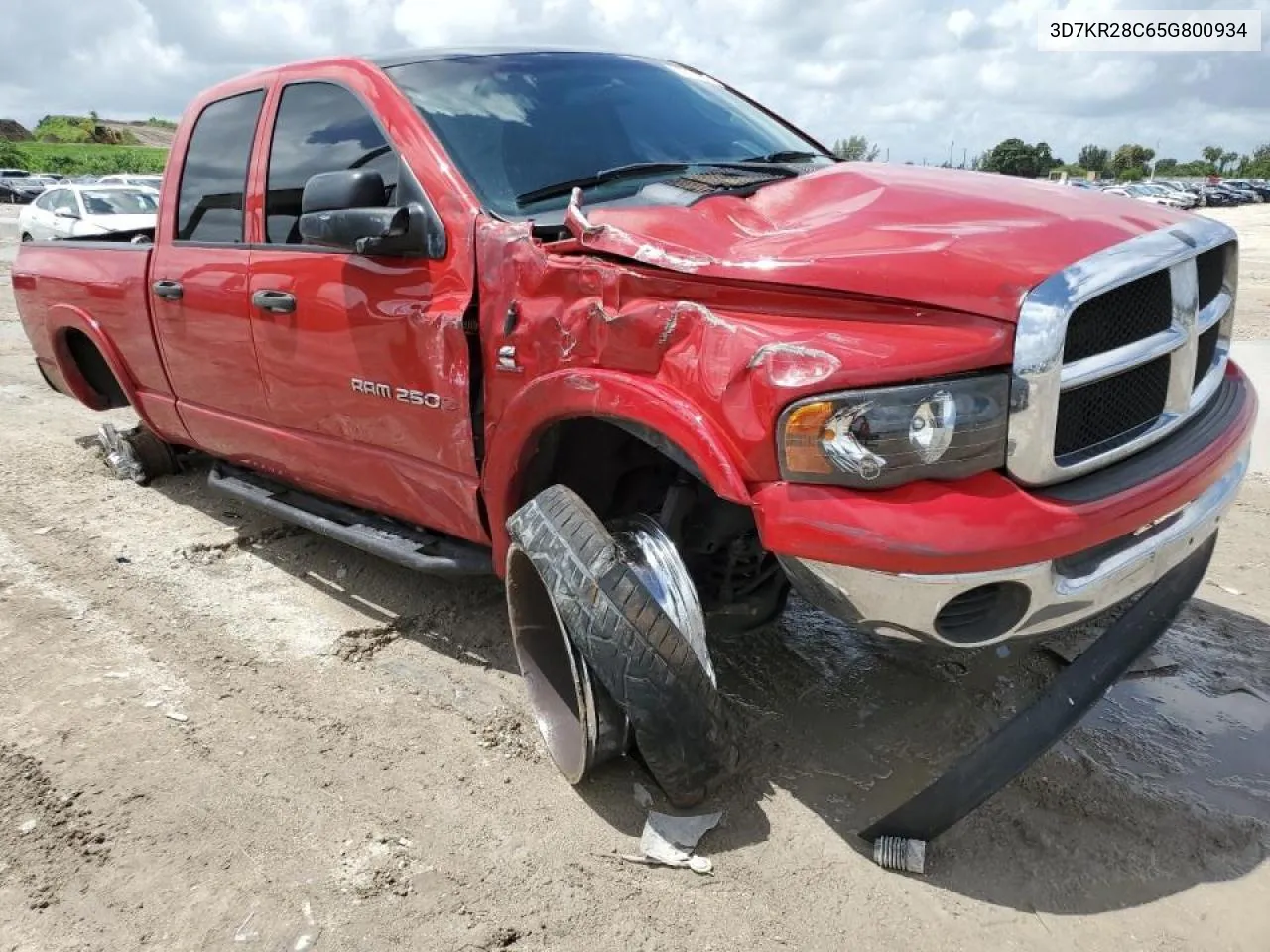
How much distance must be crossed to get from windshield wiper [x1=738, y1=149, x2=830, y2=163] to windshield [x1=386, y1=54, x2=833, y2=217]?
2 centimetres

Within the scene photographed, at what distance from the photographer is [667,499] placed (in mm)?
2576

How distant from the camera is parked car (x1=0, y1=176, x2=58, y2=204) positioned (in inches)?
1642

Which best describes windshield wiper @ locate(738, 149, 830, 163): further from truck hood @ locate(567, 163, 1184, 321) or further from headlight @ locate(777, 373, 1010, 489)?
headlight @ locate(777, 373, 1010, 489)

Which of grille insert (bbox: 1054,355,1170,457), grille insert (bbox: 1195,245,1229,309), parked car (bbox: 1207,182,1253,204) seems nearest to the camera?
grille insert (bbox: 1054,355,1170,457)

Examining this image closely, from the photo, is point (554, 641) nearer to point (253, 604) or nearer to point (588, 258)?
point (588, 258)

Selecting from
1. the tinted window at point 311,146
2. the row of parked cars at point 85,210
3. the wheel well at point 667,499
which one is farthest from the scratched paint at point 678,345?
the row of parked cars at point 85,210

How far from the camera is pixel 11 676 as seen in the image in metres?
3.27

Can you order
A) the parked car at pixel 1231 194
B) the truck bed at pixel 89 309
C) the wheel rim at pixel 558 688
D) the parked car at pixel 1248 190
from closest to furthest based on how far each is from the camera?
1. the wheel rim at pixel 558 688
2. the truck bed at pixel 89 309
3. the parked car at pixel 1231 194
4. the parked car at pixel 1248 190

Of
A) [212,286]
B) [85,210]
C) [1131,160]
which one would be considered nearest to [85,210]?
[85,210]

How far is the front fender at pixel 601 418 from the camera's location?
209 centimetres

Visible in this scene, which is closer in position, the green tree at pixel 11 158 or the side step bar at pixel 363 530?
the side step bar at pixel 363 530

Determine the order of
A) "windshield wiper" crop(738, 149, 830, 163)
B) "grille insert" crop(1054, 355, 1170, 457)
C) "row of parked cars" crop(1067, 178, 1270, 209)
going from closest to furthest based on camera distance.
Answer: "grille insert" crop(1054, 355, 1170, 457) → "windshield wiper" crop(738, 149, 830, 163) → "row of parked cars" crop(1067, 178, 1270, 209)

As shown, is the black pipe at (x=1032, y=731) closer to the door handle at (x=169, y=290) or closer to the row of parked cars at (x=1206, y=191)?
the door handle at (x=169, y=290)

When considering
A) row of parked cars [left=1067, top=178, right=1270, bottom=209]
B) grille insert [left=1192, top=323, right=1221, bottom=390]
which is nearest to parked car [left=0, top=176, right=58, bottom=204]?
row of parked cars [left=1067, top=178, right=1270, bottom=209]
